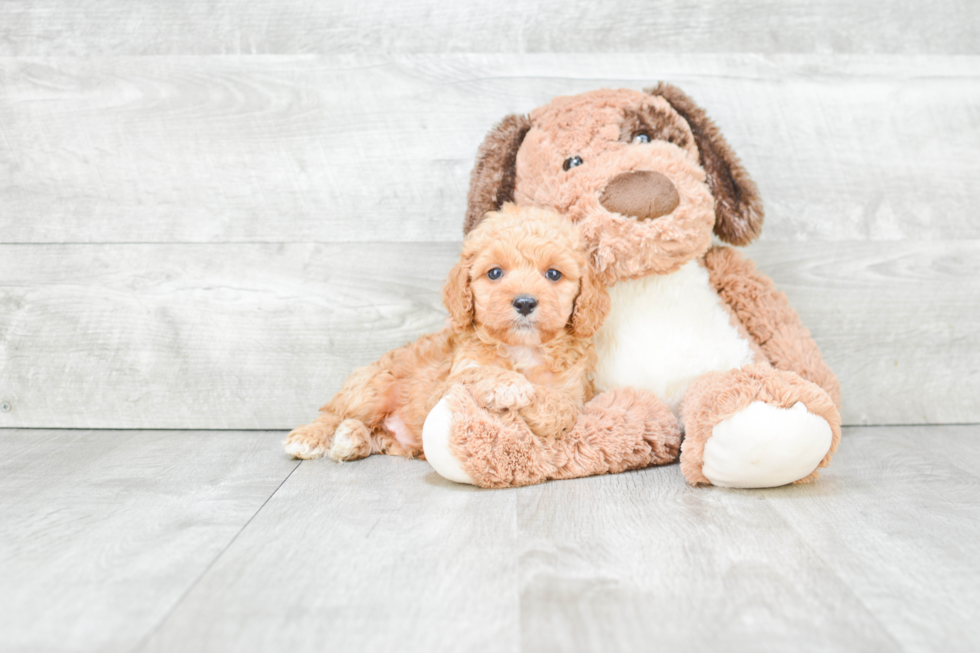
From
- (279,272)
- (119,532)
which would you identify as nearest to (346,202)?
(279,272)

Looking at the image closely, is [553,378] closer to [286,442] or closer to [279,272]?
[286,442]

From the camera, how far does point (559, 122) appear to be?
1.08 m

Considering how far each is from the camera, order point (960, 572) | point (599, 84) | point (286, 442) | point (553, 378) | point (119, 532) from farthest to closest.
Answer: point (599, 84) < point (286, 442) < point (553, 378) < point (119, 532) < point (960, 572)

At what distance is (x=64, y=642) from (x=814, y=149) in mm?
1274

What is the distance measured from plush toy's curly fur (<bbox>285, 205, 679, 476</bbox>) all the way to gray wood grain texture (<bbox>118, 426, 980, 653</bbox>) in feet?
0.13

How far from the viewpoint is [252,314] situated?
4.31ft

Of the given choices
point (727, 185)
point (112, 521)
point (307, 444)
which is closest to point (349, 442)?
point (307, 444)

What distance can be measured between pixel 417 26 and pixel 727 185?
0.59m

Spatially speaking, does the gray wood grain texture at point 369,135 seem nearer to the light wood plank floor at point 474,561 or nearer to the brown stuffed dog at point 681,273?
the brown stuffed dog at point 681,273

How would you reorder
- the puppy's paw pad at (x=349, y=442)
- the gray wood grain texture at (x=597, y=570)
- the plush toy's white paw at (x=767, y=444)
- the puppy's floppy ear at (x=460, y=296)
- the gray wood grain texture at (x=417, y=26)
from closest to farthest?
the gray wood grain texture at (x=597, y=570), the plush toy's white paw at (x=767, y=444), the puppy's floppy ear at (x=460, y=296), the puppy's paw pad at (x=349, y=442), the gray wood grain texture at (x=417, y=26)

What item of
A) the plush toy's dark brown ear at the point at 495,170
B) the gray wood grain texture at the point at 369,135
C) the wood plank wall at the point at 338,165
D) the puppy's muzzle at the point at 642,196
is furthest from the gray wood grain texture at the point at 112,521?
the puppy's muzzle at the point at 642,196

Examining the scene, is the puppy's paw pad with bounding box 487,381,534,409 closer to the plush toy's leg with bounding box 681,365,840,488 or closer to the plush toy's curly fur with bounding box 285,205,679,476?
the plush toy's curly fur with bounding box 285,205,679,476

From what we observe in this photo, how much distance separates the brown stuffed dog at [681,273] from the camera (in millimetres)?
893

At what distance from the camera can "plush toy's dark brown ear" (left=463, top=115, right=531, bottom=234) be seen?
3.62 ft
